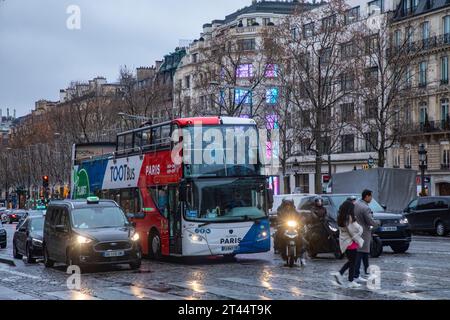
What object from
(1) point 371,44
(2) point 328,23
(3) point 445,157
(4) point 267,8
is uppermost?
(4) point 267,8

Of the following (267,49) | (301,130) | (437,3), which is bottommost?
(301,130)

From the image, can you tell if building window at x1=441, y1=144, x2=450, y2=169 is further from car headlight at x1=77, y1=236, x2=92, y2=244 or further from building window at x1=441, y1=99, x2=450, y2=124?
car headlight at x1=77, y1=236, x2=92, y2=244

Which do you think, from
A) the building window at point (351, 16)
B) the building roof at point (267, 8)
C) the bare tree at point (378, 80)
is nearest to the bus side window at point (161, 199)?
the bare tree at point (378, 80)

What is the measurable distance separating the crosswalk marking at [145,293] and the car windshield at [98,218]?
5.17 m

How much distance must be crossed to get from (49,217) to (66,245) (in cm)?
249

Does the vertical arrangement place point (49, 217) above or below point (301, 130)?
below

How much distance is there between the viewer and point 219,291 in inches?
640

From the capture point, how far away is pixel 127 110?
76.8m

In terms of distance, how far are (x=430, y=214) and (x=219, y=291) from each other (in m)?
24.7

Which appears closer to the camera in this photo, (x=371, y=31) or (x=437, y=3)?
(x=371, y=31)

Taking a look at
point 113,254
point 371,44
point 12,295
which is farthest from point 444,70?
point 12,295

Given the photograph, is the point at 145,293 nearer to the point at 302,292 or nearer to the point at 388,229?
the point at 302,292

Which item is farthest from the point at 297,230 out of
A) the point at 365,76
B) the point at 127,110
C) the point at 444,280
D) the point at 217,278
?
the point at 127,110

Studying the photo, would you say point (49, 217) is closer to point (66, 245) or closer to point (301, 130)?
point (66, 245)
